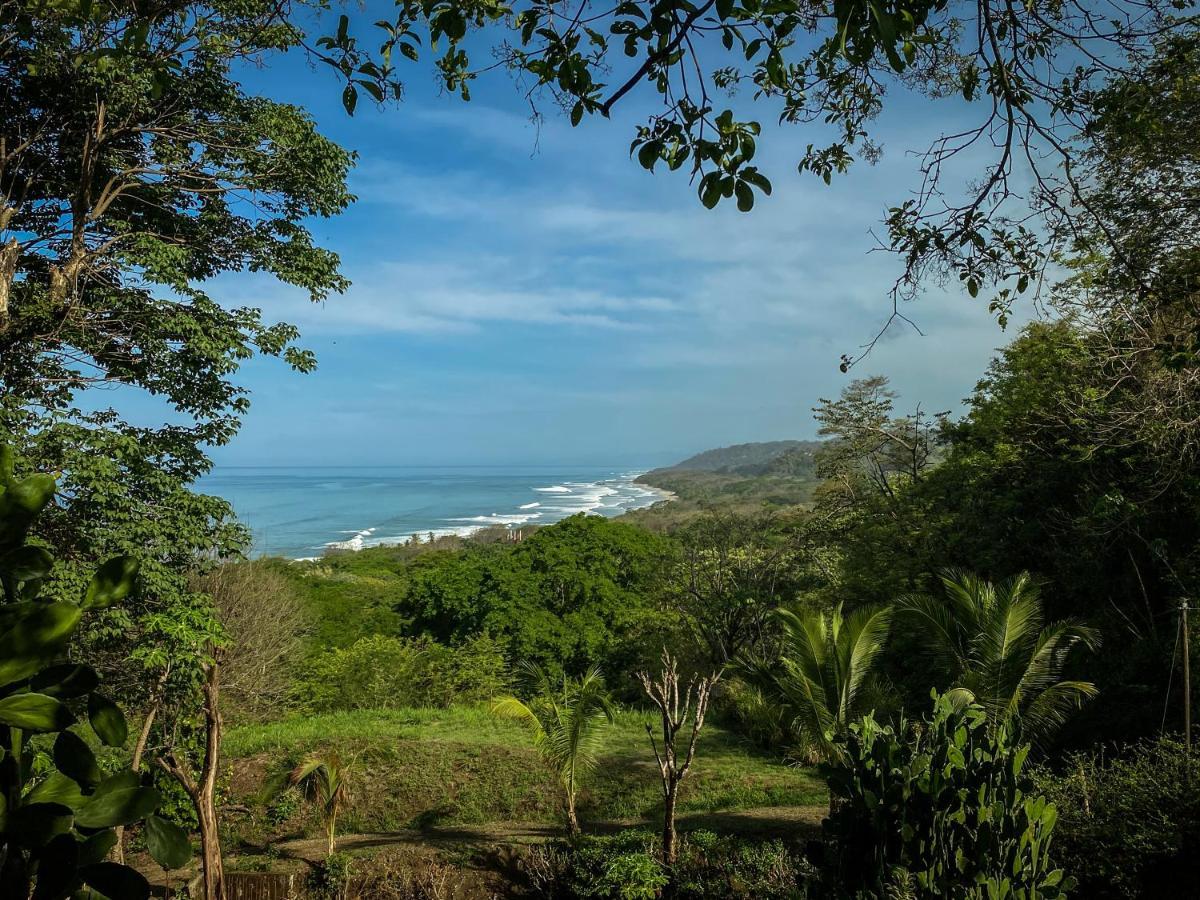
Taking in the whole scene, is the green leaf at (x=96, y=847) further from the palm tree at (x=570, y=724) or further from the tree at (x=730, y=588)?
the tree at (x=730, y=588)

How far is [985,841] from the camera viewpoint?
3668 millimetres

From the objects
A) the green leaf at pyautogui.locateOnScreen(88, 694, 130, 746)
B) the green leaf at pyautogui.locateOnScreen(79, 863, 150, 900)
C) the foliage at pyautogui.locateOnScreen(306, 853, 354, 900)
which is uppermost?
the green leaf at pyautogui.locateOnScreen(88, 694, 130, 746)

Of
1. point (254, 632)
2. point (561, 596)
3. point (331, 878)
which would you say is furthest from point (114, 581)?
point (561, 596)

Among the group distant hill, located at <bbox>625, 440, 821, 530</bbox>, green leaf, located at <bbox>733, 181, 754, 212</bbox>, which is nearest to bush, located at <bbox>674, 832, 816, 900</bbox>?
green leaf, located at <bbox>733, 181, 754, 212</bbox>

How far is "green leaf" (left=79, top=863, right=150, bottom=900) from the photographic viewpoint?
70 centimetres

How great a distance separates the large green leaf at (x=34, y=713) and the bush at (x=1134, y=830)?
8175 mm

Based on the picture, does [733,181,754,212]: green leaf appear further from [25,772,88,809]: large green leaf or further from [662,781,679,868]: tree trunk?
[662,781,679,868]: tree trunk

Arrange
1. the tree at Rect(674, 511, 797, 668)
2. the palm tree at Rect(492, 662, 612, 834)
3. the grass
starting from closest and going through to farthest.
Answer: the palm tree at Rect(492, 662, 612, 834) → the grass → the tree at Rect(674, 511, 797, 668)

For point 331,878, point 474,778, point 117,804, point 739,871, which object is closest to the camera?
point 117,804

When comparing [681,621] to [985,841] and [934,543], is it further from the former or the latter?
[985,841]

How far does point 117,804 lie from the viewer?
76 centimetres

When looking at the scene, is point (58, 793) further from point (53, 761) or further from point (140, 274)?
point (140, 274)

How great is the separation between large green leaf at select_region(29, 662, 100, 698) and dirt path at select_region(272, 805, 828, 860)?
9.48 metres

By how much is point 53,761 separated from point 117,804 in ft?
0.37
